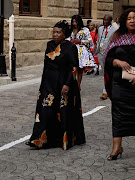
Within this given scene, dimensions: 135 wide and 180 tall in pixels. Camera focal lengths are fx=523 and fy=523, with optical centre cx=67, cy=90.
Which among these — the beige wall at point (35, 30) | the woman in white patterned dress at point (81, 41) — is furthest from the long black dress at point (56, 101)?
the beige wall at point (35, 30)

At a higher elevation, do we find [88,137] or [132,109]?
[132,109]

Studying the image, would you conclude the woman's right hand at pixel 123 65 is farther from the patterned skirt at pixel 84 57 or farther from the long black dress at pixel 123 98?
the patterned skirt at pixel 84 57

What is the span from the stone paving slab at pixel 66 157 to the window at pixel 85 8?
43.1 ft

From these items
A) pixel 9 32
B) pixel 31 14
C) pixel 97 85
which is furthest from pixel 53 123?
pixel 31 14

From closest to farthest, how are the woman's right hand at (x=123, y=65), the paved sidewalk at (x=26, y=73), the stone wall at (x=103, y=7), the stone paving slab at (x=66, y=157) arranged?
the stone paving slab at (x=66, y=157) < the woman's right hand at (x=123, y=65) < the paved sidewalk at (x=26, y=73) < the stone wall at (x=103, y=7)

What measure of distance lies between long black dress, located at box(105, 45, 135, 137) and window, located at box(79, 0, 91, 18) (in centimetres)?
1617

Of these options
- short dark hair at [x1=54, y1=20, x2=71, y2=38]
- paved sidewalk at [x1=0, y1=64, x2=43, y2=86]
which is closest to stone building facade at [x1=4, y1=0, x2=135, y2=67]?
paved sidewalk at [x1=0, y1=64, x2=43, y2=86]

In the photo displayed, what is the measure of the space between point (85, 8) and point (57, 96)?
52.9 feet

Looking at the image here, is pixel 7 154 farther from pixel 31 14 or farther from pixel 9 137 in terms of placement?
pixel 31 14

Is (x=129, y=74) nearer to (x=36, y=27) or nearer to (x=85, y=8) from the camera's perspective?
(x=36, y=27)

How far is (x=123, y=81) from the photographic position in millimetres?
5906

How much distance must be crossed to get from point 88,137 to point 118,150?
129 cm

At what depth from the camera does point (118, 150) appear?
238 inches

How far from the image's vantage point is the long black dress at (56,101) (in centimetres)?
659
